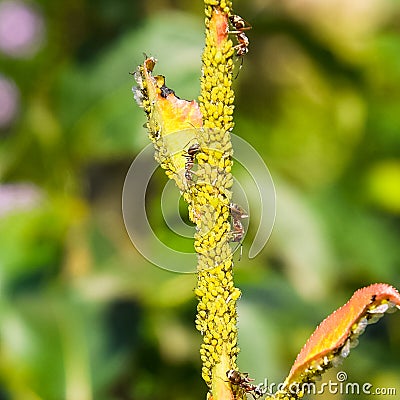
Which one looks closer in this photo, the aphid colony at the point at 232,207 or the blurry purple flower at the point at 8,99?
the aphid colony at the point at 232,207

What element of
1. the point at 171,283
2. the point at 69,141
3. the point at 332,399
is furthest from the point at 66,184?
the point at 332,399

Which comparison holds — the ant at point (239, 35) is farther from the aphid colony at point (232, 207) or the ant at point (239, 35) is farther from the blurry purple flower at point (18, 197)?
the blurry purple flower at point (18, 197)

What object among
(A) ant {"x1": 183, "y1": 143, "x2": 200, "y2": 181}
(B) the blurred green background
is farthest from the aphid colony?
(B) the blurred green background

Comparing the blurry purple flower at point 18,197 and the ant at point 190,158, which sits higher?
the blurry purple flower at point 18,197

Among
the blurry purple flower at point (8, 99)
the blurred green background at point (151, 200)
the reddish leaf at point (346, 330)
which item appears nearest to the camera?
the reddish leaf at point (346, 330)

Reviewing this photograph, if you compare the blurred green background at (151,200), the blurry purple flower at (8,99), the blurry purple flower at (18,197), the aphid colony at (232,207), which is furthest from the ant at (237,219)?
the blurry purple flower at (8,99)

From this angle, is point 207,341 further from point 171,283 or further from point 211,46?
point 171,283

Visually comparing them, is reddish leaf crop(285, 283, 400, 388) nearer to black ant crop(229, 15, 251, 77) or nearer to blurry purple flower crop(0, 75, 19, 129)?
black ant crop(229, 15, 251, 77)

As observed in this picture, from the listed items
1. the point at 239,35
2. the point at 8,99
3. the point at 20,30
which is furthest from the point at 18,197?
the point at 239,35
